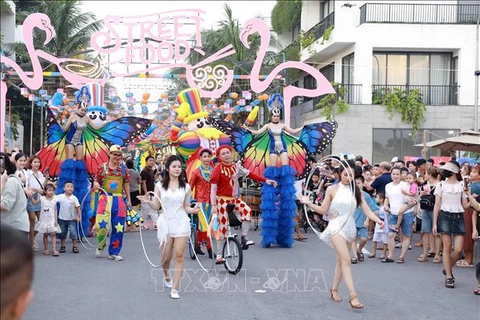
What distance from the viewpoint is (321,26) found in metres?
30.8

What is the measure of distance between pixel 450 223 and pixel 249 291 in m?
3.09

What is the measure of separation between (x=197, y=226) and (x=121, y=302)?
3.66m

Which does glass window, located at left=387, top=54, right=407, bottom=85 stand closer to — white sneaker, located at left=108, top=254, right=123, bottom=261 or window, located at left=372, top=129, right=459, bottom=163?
window, located at left=372, top=129, right=459, bottom=163

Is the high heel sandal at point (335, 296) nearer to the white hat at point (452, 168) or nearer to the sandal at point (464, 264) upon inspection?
the white hat at point (452, 168)

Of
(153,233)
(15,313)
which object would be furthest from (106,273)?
(15,313)

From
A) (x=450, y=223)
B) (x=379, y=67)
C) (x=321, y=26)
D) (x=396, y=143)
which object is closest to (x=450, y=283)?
(x=450, y=223)

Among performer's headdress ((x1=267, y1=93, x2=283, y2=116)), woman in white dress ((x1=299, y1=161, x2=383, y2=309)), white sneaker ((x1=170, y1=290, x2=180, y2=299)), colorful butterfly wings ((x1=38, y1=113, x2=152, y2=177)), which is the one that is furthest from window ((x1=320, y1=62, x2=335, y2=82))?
white sneaker ((x1=170, y1=290, x2=180, y2=299))

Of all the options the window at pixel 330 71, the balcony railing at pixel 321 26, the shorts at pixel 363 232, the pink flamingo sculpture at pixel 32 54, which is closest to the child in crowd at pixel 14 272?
the shorts at pixel 363 232

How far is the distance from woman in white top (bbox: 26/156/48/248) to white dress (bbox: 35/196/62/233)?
0.29ft

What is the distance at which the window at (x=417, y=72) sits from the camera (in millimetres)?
27391

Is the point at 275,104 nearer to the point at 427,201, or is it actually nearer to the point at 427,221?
the point at 427,201

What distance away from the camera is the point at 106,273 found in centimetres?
976

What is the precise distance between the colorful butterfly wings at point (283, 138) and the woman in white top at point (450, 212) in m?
4.50

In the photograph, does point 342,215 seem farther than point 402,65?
No
